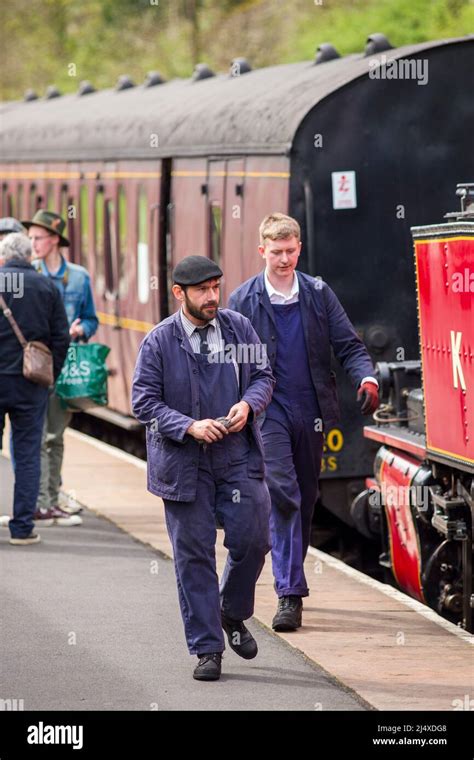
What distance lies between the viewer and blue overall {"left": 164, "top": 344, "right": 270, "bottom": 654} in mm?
7539

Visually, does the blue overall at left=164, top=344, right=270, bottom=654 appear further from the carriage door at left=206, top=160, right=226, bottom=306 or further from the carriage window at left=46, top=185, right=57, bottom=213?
the carriage window at left=46, top=185, right=57, bottom=213

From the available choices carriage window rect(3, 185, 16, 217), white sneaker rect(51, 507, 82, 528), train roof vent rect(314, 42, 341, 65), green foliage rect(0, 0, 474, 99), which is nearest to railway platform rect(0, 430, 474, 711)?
white sneaker rect(51, 507, 82, 528)

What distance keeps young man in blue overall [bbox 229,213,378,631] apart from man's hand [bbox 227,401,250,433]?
1.11m

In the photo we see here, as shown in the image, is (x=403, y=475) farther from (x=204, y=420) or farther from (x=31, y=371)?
(x=204, y=420)

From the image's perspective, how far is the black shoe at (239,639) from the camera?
25.6 ft

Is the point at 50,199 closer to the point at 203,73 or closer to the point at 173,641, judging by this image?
the point at 203,73

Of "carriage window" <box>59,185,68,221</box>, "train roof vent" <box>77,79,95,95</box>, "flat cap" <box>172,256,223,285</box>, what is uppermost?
"train roof vent" <box>77,79,95,95</box>

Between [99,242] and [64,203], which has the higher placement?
[64,203]

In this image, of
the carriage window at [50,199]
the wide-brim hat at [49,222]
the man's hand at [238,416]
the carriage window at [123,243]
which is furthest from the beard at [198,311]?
the carriage window at [50,199]

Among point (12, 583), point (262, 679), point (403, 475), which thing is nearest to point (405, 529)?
point (403, 475)

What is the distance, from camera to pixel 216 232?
46.3ft

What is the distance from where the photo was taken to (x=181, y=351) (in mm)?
7562

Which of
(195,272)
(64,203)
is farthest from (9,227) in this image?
(64,203)

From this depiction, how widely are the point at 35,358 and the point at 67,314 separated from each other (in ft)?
4.30
